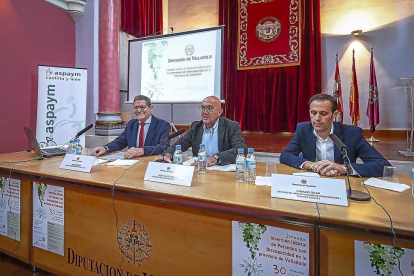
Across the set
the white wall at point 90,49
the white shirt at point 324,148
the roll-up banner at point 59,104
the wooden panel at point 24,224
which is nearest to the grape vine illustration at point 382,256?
the white shirt at point 324,148

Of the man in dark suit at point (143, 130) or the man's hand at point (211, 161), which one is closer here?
the man's hand at point (211, 161)

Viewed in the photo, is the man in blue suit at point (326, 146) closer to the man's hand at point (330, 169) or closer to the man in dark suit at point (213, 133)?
the man's hand at point (330, 169)

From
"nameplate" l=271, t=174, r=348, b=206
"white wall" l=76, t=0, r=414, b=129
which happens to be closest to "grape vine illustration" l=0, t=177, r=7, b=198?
"nameplate" l=271, t=174, r=348, b=206

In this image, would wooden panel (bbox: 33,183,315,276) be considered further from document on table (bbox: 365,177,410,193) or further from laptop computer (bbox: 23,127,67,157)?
laptop computer (bbox: 23,127,67,157)

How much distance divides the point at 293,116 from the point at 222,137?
3648 millimetres

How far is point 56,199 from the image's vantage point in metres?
1.45

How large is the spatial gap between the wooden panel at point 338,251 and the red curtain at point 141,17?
4.58 metres

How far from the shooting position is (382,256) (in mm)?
802

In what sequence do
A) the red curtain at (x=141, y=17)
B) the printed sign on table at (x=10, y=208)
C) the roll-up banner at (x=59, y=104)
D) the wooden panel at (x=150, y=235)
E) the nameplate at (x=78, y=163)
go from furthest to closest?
the red curtain at (x=141, y=17) → the roll-up banner at (x=59, y=104) → the printed sign on table at (x=10, y=208) → the nameplate at (x=78, y=163) → the wooden panel at (x=150, y=235)

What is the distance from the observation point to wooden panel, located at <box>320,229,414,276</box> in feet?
2.72

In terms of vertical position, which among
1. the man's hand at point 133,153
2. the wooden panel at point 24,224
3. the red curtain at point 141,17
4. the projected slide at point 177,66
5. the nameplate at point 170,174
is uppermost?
the red curtain at point 141,17

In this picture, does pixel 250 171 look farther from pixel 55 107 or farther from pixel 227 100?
pixel 227 100

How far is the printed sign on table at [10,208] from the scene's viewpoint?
5.21ft

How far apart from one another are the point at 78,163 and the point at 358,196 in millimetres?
1389
